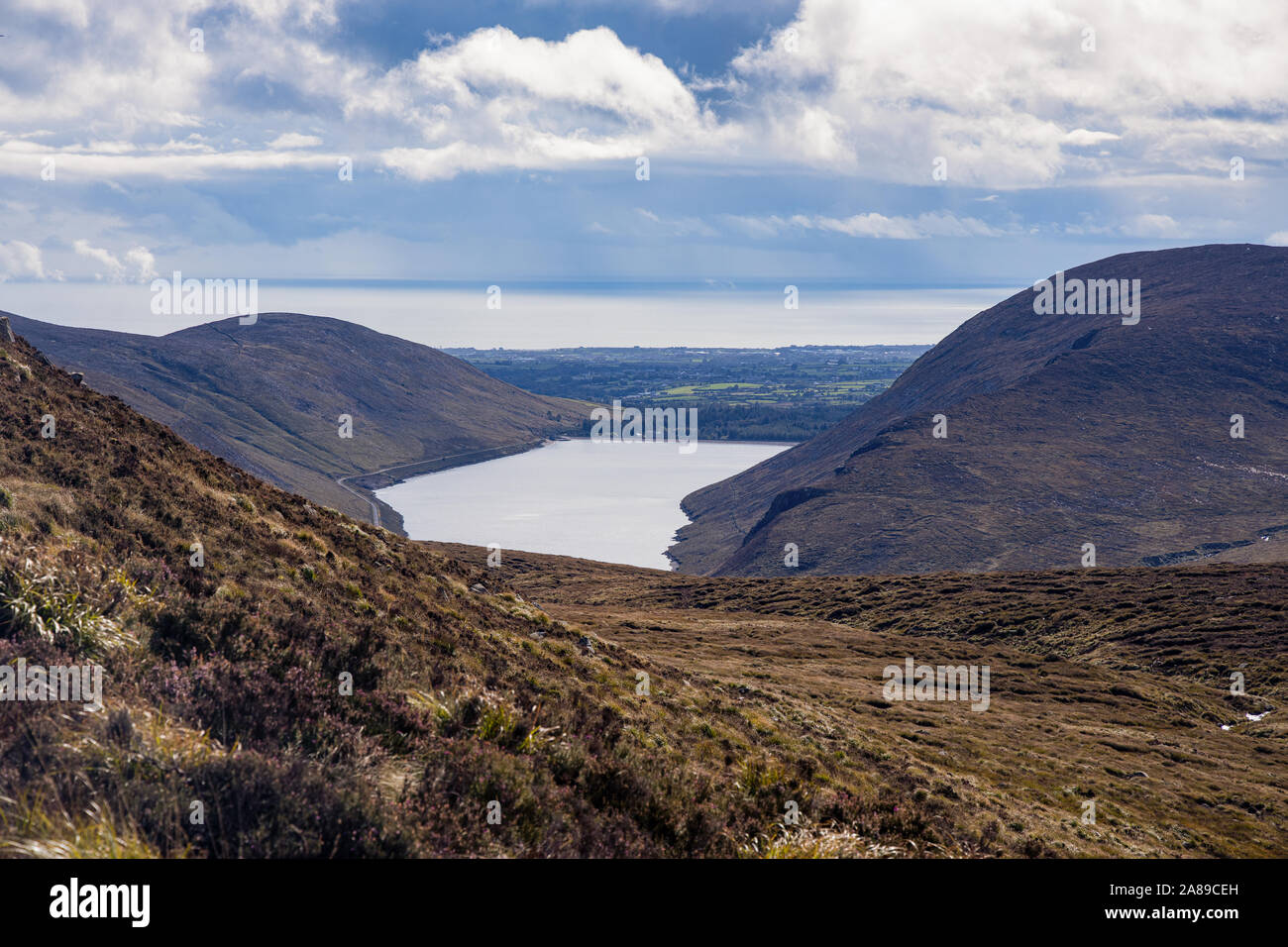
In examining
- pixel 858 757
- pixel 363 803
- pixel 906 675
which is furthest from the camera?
pixel 906 675

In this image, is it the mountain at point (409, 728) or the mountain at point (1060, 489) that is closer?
the mountain at point (409, 728)

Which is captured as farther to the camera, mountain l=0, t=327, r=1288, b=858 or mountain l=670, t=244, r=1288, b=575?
mountain l=670, t=244, r=1288, b=575

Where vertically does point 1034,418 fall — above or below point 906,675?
above

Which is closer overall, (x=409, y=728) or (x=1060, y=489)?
(x=409, y=728)

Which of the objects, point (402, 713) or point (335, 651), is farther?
point (335, 651)
